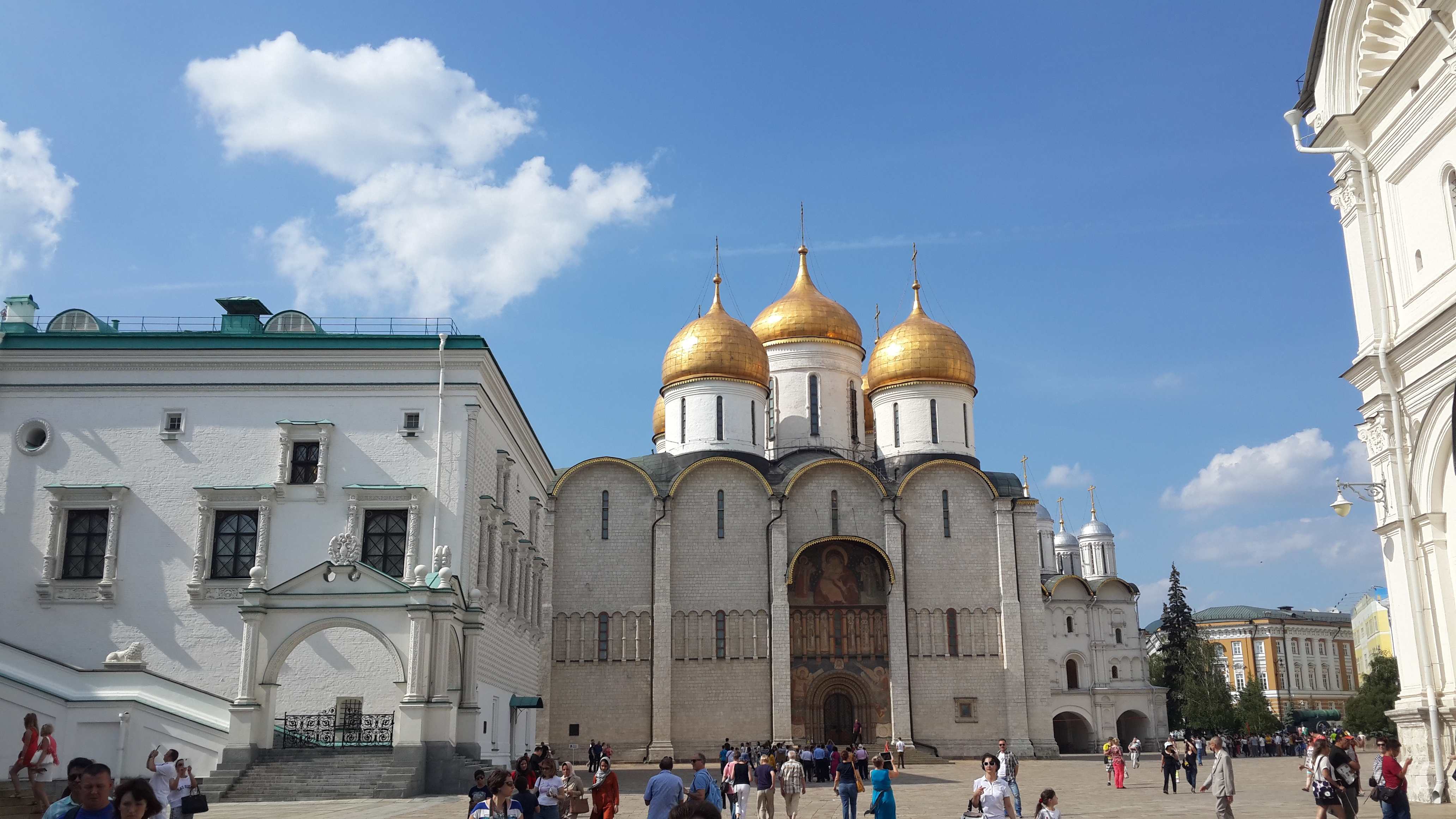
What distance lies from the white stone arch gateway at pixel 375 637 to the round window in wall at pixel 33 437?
6.12 metres

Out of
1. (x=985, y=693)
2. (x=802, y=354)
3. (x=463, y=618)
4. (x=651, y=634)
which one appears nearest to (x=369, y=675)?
(x=463, y=618)

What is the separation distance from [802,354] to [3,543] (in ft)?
88.0

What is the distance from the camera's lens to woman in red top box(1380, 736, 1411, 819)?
1029cm

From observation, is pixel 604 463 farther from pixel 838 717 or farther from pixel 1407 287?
pixel 1407 287

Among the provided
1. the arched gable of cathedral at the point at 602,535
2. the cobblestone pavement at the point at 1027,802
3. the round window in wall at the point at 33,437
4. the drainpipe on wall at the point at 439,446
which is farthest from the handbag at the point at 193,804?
the arched gable of cathedral at the point at 602,535

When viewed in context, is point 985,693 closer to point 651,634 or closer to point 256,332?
point 651,634

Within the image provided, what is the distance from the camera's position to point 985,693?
3734 centimetres

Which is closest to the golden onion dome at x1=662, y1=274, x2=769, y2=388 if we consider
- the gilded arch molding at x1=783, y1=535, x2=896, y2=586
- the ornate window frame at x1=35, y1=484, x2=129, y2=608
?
the gilded arch molding at x1=783, y1=535, x2=896, y2=586

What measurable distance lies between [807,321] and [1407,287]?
27.9 m

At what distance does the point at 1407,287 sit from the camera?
53.9 ft

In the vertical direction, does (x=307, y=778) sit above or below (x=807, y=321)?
below

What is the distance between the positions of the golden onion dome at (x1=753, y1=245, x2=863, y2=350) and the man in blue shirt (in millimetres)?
33504

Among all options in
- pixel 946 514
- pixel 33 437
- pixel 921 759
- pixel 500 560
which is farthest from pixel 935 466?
pixel 33 437

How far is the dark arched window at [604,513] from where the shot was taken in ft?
124
